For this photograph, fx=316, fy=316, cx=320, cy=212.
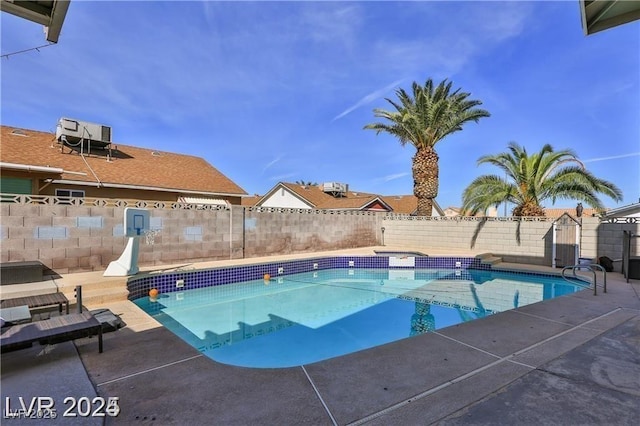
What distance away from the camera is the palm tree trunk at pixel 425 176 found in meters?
20.5

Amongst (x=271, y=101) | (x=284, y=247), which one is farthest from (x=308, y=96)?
(x=284, y=247)

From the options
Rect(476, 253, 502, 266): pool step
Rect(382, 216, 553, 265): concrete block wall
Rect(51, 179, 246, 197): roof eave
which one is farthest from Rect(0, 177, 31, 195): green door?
Rect(476, 253, 502, 266): pool step

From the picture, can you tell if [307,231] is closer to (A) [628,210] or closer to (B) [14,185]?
(B) [14,185]

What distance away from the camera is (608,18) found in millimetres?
4109

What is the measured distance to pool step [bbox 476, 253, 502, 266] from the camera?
15.9 m

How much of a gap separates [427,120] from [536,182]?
707cm

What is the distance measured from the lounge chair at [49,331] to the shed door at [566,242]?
57.4 ft

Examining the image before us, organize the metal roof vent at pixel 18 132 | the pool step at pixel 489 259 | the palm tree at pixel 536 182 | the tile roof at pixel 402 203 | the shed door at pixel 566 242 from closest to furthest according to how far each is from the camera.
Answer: the shed door at pixel 566 242
the palm tree at pixel 536 182
the pool step at pixel 489 259
the metal roof vent at pixel 18 132
the tile roof at pixel 402 203

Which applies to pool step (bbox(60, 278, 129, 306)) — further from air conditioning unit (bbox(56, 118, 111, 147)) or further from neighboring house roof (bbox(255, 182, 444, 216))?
neighboring house roof (bbox(255, 182, 444, 216))

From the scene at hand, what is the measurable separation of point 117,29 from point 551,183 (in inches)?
853

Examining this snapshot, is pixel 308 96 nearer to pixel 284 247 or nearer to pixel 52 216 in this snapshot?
pixel 284 247

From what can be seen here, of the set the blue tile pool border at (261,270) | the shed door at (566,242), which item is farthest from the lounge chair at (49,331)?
the shed door at (566,242)

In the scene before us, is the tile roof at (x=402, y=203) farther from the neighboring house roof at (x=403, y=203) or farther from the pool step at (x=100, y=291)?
the pool step at (x=100, y=291)

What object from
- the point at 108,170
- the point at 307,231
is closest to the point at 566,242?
the point at 307,231
